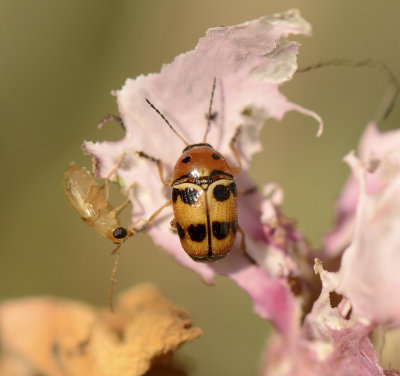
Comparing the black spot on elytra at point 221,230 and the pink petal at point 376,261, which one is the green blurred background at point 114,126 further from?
the pink petal at point 376,261

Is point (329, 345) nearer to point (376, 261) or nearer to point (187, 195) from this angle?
point (376, 261)

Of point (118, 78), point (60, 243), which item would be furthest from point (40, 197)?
point (118, 78)

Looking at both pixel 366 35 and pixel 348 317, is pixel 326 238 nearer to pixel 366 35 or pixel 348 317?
pixel 348 317

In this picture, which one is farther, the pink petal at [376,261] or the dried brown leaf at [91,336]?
the dried brown leaf at [91,336]

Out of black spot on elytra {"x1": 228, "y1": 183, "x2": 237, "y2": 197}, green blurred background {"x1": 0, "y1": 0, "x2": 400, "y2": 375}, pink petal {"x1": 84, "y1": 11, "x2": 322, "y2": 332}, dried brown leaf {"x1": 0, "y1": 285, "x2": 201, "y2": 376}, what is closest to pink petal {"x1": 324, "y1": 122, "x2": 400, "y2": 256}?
pink petal {"x1": 84, "y1": 11, "x2": 322, "y2": 332}

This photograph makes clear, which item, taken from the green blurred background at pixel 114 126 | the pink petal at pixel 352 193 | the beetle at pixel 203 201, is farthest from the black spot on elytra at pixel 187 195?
the green blurred background at pixel 114 126

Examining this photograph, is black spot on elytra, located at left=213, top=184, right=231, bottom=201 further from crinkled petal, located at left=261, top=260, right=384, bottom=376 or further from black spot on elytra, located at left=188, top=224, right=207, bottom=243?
crinkled petal, located at left=261, top=260, right=384, bottom=376

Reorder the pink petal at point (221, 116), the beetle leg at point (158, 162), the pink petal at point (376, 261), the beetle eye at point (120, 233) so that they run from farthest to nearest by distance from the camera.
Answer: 1. the beetle eye at point (120, 233)
2. the beetle leg at point (158, 162)
3. the pink petal at point (221, 116)
4. the pink petal at point (376, 261)

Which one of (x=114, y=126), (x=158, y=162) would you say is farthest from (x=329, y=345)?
(x=114, y=126)

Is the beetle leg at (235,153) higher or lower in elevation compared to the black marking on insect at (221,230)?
higher
